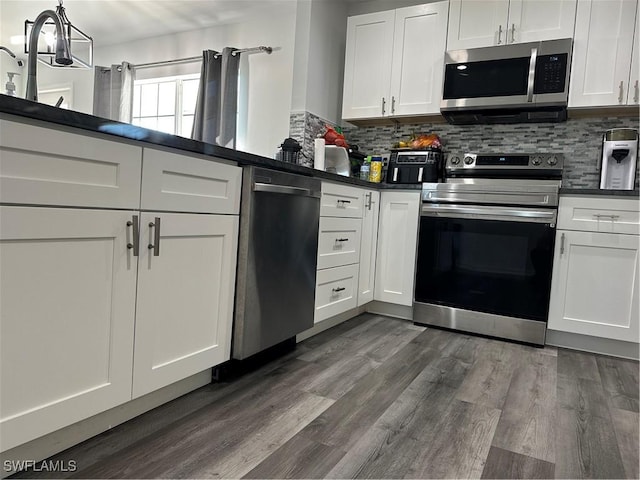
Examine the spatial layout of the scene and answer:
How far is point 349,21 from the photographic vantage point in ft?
10.7

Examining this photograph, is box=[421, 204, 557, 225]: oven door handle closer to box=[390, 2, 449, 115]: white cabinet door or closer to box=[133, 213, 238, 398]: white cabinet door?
box=[390, 2, 449, 115]: white cabinet door

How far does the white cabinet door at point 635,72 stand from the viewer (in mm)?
2443

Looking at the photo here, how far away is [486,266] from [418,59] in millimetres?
1531

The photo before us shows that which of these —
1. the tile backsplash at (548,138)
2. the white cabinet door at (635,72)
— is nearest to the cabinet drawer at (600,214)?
the tile backsplash at (548,138)

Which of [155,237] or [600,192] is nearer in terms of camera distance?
[155,237]

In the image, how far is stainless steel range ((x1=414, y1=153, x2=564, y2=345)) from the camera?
249 cm

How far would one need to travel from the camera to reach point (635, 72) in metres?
2.47

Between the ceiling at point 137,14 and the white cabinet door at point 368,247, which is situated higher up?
the ceiling at point 137,14

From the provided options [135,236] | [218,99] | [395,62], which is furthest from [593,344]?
[218,99]

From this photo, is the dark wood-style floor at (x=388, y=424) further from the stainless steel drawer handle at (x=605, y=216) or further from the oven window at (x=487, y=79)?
the oven window at (x=487, y=79)

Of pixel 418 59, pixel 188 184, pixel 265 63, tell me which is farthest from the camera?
pixel 265 63

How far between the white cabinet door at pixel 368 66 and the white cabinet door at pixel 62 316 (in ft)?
7.85

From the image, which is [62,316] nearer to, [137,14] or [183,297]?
[183,297]

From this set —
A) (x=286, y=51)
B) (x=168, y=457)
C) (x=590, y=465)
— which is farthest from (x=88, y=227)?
(x=286, y=51)
